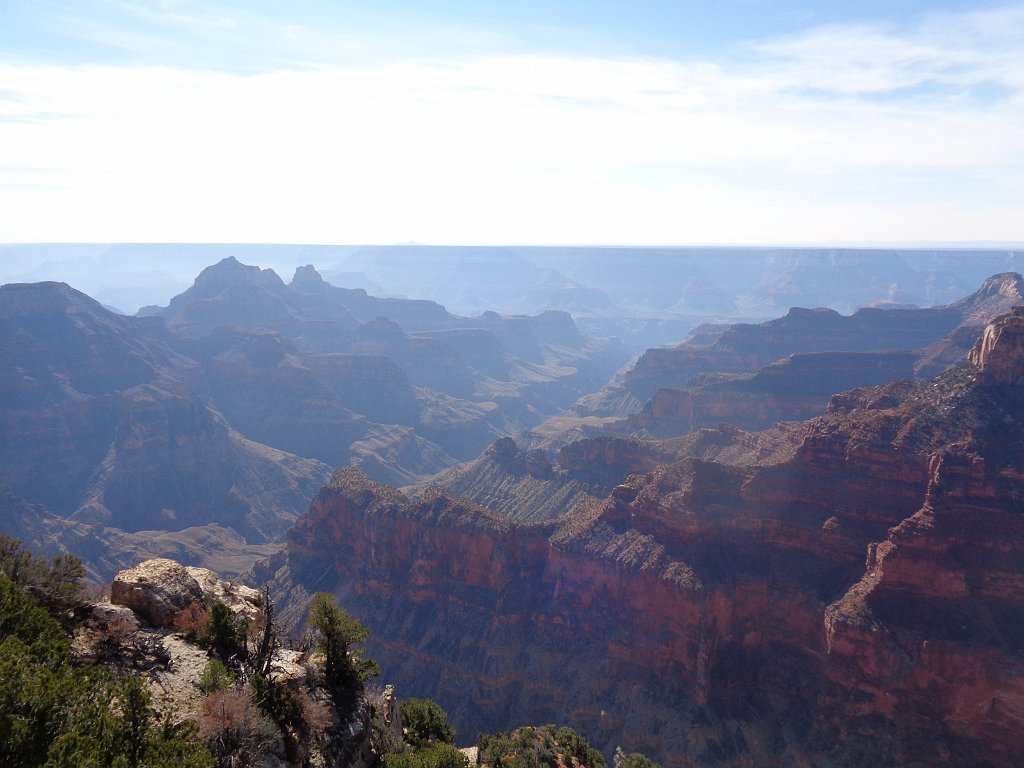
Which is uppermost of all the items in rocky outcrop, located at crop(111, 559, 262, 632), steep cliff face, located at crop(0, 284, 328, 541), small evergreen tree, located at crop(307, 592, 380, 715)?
rocky outcrop, located at crop(111, 559, 262, 632)

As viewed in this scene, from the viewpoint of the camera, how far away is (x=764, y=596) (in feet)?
176

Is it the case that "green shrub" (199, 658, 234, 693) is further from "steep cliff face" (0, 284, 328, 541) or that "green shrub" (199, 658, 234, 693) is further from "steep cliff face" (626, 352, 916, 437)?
"steep cliff face" (626, 352, 916, 437)

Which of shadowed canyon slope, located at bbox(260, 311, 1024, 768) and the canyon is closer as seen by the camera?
shadowed canyon slope, located at bbox(260, 311, 1024, 768)

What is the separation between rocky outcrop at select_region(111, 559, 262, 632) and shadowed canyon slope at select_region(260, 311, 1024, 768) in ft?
127

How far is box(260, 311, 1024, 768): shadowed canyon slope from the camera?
147ft

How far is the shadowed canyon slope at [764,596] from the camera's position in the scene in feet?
147

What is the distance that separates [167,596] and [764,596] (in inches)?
1794

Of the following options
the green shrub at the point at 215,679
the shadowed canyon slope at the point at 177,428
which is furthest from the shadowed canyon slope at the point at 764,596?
the shadowed canyon slope at the point at 177,428

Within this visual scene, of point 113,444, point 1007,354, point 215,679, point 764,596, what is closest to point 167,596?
point 215,679

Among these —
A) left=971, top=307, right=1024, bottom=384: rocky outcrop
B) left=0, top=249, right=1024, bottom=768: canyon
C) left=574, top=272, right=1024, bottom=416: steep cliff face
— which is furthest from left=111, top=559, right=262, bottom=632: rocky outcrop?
left=574, top=272, right=1024, bottom=416: steep cliff face

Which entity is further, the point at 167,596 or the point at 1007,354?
the point at 1007,354

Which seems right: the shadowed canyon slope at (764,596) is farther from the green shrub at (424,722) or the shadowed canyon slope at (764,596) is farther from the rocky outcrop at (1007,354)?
the green shrub at (424,722)

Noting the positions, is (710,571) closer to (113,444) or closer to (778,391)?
(778,391)

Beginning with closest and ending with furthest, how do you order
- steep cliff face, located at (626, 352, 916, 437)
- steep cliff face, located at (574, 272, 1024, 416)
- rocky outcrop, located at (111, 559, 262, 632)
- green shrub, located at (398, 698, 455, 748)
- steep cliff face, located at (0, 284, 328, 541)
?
rocky outcrop, located at (111, 559, 262, 632), green shrub, located at (398, 698, 455, 748), steep cliff face, located at (0, 284, 328, 541), steep cliff face, located at (626, 352, 916, 437), steep cliff face, located at (574, 272, 1024, 416)
